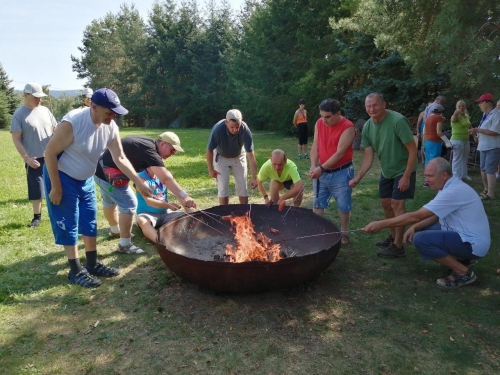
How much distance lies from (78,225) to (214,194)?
3.68m

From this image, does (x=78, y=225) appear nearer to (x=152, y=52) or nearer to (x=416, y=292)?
(x=416, y=292)

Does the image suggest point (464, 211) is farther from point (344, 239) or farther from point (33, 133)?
point (33, 133)

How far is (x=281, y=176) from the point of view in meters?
4.87

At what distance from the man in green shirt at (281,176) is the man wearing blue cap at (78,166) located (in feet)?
5.84

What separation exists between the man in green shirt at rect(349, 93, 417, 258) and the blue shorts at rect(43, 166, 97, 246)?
8.97ft

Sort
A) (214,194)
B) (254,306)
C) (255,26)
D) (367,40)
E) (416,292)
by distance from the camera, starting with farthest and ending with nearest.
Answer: (255,26), (367,40), (214,194), (416,292), (254,306)

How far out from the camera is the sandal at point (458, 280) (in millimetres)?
3623

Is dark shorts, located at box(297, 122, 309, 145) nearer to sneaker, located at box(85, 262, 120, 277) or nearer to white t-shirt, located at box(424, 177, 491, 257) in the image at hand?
white t-shirt, located at box(424, 177, 491, 257)

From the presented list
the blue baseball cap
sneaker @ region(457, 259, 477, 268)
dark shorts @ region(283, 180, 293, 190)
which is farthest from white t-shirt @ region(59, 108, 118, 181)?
sneaker @ region(457, 259, 477, 268)

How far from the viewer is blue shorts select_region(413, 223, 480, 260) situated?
350cm

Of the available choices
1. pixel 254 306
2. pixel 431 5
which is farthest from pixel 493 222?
pixel 254 306

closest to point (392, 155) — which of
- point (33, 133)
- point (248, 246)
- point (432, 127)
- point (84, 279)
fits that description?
point (248, 246)

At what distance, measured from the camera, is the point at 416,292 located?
11.7 ft

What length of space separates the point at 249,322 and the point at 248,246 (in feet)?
2.67
